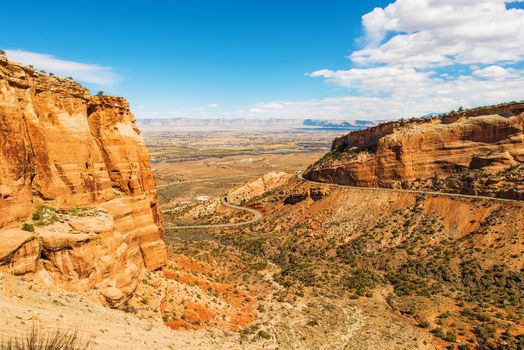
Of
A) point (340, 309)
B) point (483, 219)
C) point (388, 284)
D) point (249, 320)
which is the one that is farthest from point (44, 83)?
point (483, 219)

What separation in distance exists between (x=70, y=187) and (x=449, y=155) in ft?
203

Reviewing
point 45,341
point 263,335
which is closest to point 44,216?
point 45,341

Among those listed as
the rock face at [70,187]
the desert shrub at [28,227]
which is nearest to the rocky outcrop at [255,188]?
the rock face at [70,187]

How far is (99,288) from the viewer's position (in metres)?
23.0

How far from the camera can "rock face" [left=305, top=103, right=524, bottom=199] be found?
58500 millimetres

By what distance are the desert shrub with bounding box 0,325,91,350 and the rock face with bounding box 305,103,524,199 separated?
58710mm

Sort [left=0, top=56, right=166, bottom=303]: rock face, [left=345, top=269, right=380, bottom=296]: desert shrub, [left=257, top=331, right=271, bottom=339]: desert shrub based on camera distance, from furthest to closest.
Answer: [left=345, top=269, right=380, bottom=296]: desert shrub → [left=257, top=331, right=271, bottom=339]: desert shrub → [left=0, top=56, right=166, bottom=303]: rock face

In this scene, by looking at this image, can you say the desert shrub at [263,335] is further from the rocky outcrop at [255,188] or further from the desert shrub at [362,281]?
the rocky outcrop at [255,188]

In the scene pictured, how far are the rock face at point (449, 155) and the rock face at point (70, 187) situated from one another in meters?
50.4

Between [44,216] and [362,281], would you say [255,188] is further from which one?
[44,216]

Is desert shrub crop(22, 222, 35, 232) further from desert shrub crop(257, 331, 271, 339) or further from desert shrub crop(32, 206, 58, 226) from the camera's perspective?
desert shrub crop(257, 331, 271, 339)

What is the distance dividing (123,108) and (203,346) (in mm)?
20562

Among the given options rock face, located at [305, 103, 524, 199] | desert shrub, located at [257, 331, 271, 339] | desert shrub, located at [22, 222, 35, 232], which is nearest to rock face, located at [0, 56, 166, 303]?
desert shrub, located at [22, 222, 35, 232]

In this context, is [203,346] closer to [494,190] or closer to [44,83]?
[44,83]
